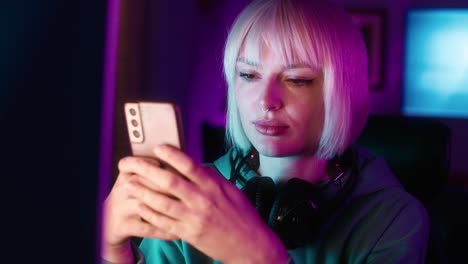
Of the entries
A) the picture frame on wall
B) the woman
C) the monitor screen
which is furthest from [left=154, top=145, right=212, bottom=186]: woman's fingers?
the picture frame on wall

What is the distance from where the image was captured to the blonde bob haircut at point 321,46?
2.30 ft

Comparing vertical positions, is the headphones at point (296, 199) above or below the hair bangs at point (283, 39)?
below

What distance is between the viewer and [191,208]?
1.51 ft

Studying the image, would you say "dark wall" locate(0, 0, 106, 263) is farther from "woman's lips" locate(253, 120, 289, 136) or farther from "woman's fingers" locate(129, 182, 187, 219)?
"woman's lips" locate(253, 120, 289, 136)

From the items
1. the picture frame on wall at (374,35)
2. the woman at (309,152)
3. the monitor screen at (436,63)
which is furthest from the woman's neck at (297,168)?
the picture frame on wall at (374,35)

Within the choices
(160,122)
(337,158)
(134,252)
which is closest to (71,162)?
(160,122)

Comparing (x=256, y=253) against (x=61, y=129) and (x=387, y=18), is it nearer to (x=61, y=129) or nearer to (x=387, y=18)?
(x=61, y=129)

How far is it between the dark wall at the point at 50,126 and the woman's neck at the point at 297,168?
0.57 m

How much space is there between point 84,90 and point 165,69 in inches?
82.5

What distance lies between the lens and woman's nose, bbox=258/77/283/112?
2.30 feet

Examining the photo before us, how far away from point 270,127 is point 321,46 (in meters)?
0.13

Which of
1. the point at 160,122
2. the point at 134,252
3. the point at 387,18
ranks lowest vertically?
the point at 134,252

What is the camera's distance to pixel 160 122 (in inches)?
18.3

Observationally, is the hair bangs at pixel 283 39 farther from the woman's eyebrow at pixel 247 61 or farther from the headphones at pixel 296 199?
the headphones at pixel 296 199
